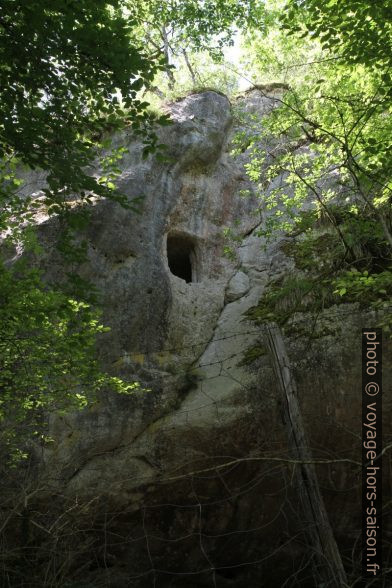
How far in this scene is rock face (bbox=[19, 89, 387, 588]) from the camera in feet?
25.7

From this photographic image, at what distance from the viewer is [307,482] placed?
5.57 metres

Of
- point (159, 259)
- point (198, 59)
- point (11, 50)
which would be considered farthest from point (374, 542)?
point (198, 59)

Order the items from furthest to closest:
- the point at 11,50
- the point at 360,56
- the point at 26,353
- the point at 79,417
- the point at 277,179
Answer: the point at 277,179
the point at 79,417
the point at 26,353
the point at 360,56
the point at 11,50

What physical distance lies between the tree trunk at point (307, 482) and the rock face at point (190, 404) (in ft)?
1.83

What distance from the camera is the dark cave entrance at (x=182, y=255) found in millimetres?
12492

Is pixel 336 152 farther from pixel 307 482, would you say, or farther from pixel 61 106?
pixel 307 482

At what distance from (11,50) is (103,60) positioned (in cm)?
84

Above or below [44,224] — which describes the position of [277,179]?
above

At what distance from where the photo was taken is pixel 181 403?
31.2 feet

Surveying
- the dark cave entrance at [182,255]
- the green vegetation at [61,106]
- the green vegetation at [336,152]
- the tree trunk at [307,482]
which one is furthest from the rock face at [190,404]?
the green vegetation at [61,106]

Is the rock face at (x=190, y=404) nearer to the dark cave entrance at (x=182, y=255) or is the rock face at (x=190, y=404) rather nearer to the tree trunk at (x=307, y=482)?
the dark cave entrance at (x=182, y=255)

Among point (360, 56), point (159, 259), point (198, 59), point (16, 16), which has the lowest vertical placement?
point (159, 259)

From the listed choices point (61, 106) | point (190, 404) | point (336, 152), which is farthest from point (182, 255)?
point (61, 106)

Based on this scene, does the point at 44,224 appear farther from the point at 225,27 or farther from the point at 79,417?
the point at 225,27
